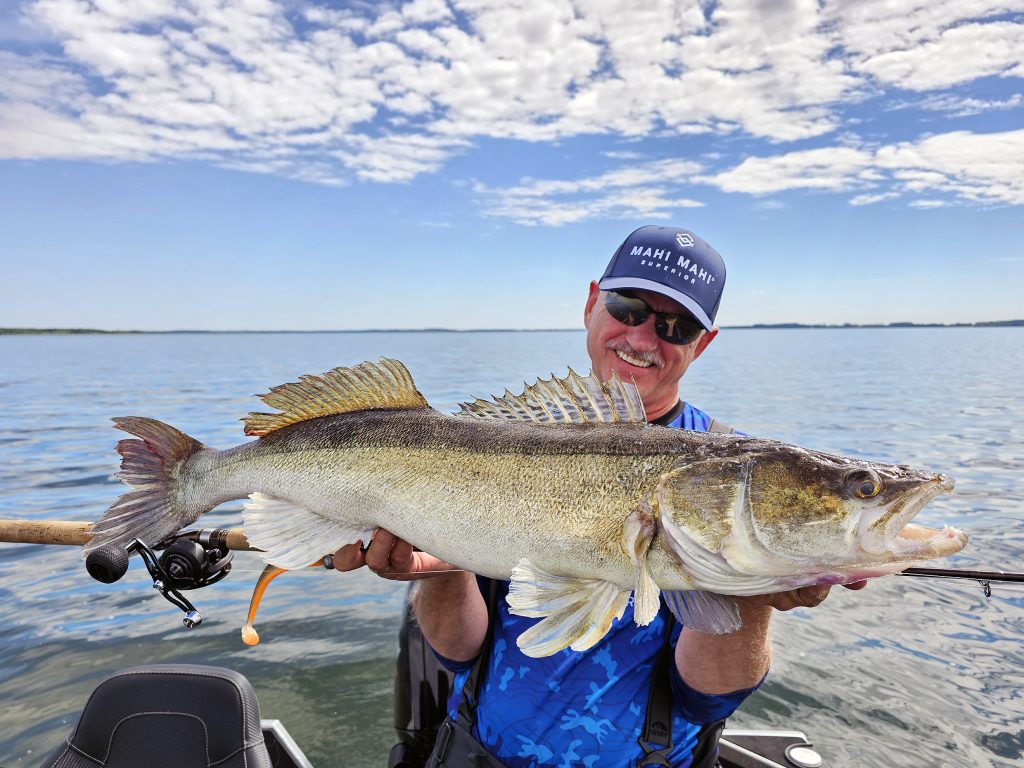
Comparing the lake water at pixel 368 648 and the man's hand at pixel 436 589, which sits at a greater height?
the man's hand at pixel 436 589

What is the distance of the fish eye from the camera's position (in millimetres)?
2107

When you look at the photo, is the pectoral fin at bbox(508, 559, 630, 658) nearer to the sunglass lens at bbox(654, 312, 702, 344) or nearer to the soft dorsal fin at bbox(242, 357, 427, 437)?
the soft dorsal fin at bbox(242, 357, 427, 437)

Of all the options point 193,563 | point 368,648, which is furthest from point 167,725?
point 368,648

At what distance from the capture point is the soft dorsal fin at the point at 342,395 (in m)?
2.92

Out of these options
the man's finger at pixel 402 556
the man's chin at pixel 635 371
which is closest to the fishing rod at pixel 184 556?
the man's finger at pixel 402 556

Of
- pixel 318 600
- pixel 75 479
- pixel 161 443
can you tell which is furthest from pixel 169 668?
pixel 75 479

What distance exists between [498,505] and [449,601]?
0.82 meters

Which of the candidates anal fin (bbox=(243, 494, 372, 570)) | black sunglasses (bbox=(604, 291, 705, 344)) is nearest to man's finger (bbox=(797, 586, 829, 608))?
anal fin (bbox=(243, 494, 372, 570))

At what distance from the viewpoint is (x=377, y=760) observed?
17.7ft

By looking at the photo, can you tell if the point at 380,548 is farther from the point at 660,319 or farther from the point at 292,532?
the point at 660,319

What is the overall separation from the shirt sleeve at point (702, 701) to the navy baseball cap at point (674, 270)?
189 cm

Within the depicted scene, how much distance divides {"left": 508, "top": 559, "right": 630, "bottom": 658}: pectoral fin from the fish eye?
83 cm

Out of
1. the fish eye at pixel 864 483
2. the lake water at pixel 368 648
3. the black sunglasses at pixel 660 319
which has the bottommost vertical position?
the lake water at pixel 368 648

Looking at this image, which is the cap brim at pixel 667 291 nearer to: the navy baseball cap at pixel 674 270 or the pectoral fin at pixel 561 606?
the navy baseball cap at pixel 674 270
